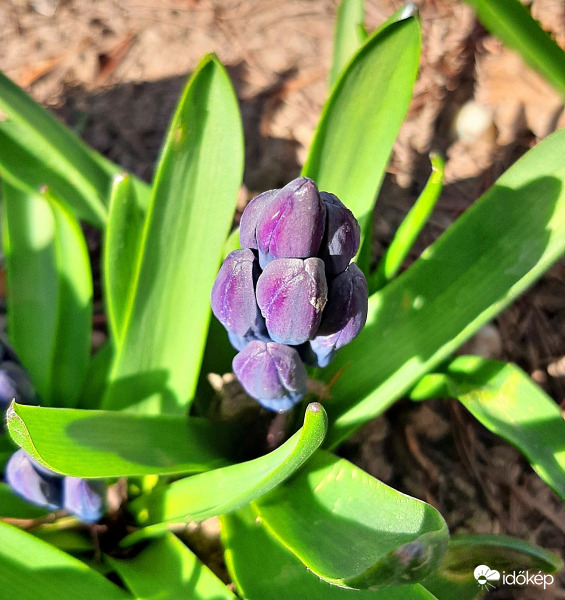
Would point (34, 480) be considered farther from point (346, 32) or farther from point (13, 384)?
point (346, 32)

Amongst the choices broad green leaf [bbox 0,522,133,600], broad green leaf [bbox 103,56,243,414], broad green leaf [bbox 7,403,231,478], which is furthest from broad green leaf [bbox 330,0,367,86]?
broad green leaf [bbox 0,522,133,600]

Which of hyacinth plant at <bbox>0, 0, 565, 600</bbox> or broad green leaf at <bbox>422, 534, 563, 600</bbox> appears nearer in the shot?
hyacinth plant at <bbox>0, 0, 565, 600</bbox>

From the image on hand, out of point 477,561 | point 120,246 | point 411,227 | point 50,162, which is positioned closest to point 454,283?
point 411,227

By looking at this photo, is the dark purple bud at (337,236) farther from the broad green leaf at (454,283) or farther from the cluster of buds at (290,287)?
the broad green leaf at (454,283)

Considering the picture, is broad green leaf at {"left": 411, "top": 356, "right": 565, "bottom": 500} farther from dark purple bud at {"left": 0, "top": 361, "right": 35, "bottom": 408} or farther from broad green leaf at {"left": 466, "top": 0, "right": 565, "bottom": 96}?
dark purple bud at {"left": 0, "top": 361, "right": 35, "bottom": 408}

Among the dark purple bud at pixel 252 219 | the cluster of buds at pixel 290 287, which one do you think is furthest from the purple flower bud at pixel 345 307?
the dark purple bud at pixel 252 219

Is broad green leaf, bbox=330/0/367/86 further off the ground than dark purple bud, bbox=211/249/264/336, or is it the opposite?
broad green leaf, bbox=330/0/367/86

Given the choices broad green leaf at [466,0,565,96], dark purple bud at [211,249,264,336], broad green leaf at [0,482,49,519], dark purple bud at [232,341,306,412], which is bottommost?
broad green leaf at [0,482,49,519]
